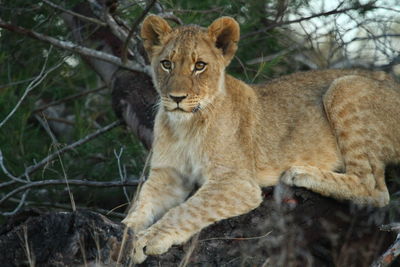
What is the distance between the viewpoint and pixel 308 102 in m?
5.19

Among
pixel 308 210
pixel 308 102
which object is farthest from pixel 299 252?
pixel 308 102

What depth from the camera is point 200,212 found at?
4262 mm

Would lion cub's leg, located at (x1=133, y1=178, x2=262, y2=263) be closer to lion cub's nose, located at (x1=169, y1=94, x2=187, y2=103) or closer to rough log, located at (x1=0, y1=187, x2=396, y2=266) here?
rough log, located at (x1=0, y1=187, x2=396, y2=266)

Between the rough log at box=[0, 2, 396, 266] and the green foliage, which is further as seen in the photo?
the green foliage

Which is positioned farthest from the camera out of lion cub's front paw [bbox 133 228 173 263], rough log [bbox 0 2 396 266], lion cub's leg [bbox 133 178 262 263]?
lion cub's leg [bbox 133 178 262 263]

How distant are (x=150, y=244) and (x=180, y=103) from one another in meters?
0.98

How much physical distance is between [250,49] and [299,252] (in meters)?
3.97

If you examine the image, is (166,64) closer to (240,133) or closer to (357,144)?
(240,133)

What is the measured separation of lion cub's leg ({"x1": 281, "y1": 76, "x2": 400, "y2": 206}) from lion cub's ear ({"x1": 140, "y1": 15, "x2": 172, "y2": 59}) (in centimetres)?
133

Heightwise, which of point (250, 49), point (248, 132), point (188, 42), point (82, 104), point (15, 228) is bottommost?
point (82, 104)

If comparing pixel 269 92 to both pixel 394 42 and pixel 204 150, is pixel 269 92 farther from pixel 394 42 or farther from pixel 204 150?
pixel 394 42

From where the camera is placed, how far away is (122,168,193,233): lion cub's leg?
4.59 metres

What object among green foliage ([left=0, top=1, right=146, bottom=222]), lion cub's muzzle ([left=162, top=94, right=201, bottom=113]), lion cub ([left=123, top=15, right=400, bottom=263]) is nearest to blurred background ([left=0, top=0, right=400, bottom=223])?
green foliage ([left=0, top=1, right=146, bottom=222])

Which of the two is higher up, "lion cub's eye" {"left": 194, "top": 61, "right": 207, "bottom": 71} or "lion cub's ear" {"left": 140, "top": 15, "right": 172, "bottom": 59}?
"lion cub's ear" {"left": 140, "top": 15, "right": 172, "bottom": 59}
